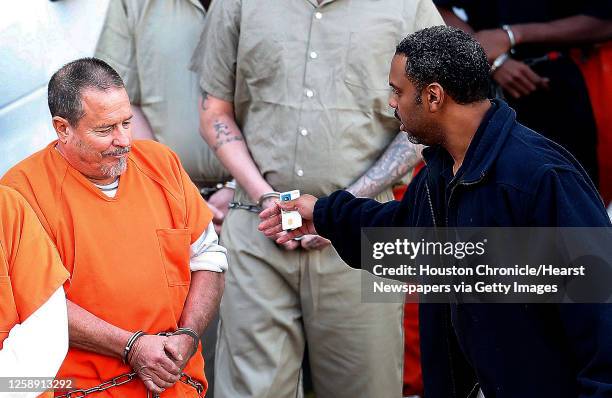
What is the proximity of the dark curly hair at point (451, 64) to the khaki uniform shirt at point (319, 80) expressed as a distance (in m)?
1.12

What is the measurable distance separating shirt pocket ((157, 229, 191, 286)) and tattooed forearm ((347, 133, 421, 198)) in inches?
40.9

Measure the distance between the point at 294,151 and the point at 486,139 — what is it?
1355 millimetres

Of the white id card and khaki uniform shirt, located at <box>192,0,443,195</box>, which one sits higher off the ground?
khaki uniform shirt, located at <box>192,0,443,195</box>

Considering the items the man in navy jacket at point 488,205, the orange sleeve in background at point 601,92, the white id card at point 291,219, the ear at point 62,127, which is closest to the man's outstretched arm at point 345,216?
the white id card at point 291,219

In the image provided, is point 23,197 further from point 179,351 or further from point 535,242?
point 535,242

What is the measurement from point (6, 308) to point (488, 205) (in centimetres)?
149

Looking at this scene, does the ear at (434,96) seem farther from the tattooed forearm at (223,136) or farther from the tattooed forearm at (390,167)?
the tattooed forearm at (223,136)

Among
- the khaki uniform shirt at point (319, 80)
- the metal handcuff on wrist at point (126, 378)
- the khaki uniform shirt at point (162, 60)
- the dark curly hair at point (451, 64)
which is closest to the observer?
the dark curly hair at point (451, 64)

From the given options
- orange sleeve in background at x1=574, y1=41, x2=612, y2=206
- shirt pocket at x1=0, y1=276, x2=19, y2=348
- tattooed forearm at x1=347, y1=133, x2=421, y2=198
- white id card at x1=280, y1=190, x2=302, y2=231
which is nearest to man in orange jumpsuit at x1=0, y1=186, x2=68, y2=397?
shirt pocket at x1=0, y1=276, x2=19, y2=348

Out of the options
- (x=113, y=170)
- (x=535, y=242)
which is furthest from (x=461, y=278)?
(x=113, y=170)

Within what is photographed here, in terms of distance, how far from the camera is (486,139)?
3625 mm

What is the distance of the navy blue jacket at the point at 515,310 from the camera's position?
11.1 ft

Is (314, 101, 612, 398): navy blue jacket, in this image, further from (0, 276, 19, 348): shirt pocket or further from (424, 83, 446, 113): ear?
(0, 276, 19, 348): shirt pocket

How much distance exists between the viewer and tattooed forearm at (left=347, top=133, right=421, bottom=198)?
4.86m
